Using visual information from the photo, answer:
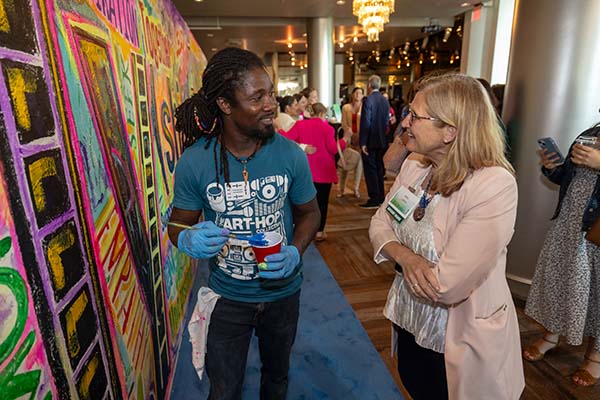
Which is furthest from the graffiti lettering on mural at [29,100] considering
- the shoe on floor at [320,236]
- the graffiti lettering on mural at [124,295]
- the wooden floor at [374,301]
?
the shoe on floor at [320,236]

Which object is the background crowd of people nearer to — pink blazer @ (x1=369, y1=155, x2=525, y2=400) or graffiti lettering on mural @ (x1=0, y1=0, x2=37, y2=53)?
pink blazer @ (x1=369, y1=155, x2=525, y2=400)

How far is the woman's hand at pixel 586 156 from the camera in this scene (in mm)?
1788

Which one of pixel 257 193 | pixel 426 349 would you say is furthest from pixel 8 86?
pixel 426 349

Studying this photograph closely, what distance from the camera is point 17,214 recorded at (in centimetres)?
74

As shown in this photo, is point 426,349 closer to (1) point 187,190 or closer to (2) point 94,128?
(1) point 187,190

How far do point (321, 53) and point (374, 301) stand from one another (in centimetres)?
717

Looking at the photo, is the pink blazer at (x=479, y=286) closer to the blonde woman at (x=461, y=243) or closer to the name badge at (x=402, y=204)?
the blonde woman at (x=461, y=243)

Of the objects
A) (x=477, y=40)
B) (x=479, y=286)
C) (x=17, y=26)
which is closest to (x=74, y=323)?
(x=17, y=26)

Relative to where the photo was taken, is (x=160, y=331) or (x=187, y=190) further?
(x=160, y=331)

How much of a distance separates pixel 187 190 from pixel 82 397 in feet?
2.11

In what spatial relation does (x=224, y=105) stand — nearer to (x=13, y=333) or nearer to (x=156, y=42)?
(x=13, y=333)

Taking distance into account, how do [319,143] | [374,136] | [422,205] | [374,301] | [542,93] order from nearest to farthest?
[422,205], [542,93], [374,301], [319,143], [374,136]

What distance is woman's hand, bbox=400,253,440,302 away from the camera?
1.13 m

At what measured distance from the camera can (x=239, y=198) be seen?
4.10 feet
